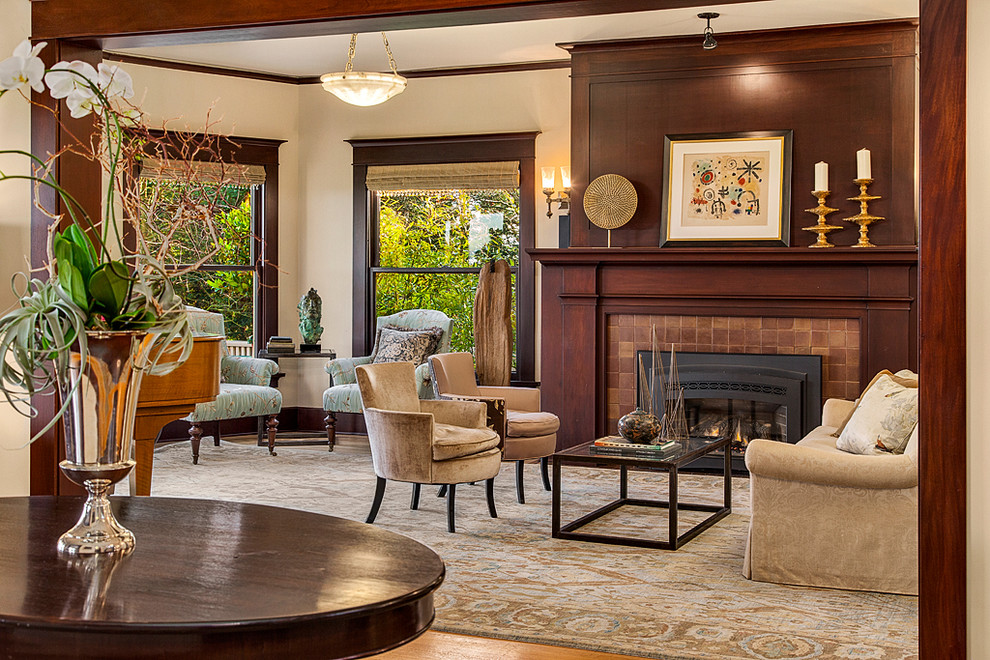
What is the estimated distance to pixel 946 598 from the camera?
2.61 metres

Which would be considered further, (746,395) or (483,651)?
(746,395)

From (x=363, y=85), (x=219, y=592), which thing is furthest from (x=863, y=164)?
(x=219, y=592)

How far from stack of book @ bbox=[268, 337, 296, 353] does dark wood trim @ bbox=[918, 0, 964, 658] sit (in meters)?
5.83

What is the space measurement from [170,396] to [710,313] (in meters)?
3.82

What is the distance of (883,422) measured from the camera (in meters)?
4.25

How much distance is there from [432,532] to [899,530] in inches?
84.6

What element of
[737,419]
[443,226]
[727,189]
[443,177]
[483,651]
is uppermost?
[443,177]

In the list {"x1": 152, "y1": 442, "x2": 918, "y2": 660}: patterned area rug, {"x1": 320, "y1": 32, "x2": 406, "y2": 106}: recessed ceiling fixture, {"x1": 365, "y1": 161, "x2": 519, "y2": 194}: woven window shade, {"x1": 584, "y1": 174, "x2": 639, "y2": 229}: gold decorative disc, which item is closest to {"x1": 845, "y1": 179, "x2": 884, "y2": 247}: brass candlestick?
{"x1": 584, "y1": 174, "x2": 639, "y2": 229}: gold decorative disc

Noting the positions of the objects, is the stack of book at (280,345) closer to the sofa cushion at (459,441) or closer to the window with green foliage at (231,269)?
the window with green foliage at (231,269)

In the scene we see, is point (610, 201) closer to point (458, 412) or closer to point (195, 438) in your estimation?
point (458, 412)

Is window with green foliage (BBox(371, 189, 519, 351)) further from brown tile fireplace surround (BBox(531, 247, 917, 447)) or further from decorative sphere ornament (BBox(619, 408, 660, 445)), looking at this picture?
decorative sphere ornament (BBox(619, 408, 660, 445))

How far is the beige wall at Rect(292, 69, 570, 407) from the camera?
7848 millimetres

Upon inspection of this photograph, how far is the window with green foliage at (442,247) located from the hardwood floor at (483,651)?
16.0 feet

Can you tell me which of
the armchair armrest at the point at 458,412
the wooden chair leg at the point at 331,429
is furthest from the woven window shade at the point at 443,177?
the armchair armrest at the point at 458,412
